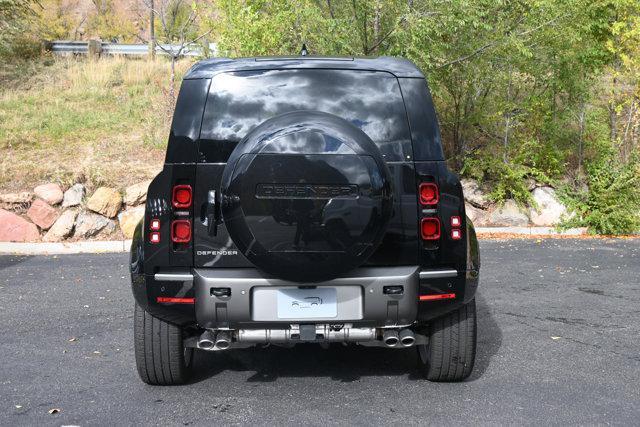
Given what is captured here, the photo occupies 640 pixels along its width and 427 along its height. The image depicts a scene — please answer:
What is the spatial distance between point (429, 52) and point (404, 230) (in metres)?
8.76

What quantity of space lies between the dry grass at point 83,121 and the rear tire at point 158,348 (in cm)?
851

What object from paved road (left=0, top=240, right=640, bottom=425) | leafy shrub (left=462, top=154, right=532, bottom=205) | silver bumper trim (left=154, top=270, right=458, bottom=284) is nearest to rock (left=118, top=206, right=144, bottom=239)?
paved road (left=0, top=240, right=640, bottom=425)

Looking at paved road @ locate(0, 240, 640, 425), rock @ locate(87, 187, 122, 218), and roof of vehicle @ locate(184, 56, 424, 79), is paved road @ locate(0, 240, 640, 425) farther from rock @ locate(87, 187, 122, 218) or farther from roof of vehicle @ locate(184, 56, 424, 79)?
rock @ locate(87, 187, 122, 218)

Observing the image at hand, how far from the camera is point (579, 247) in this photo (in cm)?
1114

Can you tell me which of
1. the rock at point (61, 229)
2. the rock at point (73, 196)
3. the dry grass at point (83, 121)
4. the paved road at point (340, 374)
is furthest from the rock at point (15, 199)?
the paved road at point (340, 374)

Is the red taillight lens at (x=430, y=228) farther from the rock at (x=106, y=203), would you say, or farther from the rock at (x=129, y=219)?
the rock at (x=106, y=203)

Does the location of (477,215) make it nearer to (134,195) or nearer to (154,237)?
(134,195)

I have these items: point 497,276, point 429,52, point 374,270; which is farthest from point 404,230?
point 429,52

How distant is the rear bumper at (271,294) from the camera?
400 centimetres

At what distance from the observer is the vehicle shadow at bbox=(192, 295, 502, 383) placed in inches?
193

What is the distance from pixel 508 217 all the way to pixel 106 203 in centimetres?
675

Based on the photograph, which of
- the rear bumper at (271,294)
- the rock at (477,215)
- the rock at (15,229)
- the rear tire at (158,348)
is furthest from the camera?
the rock at (477,215)

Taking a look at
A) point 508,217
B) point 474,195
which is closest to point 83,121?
point 474,195

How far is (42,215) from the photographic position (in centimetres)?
1194
